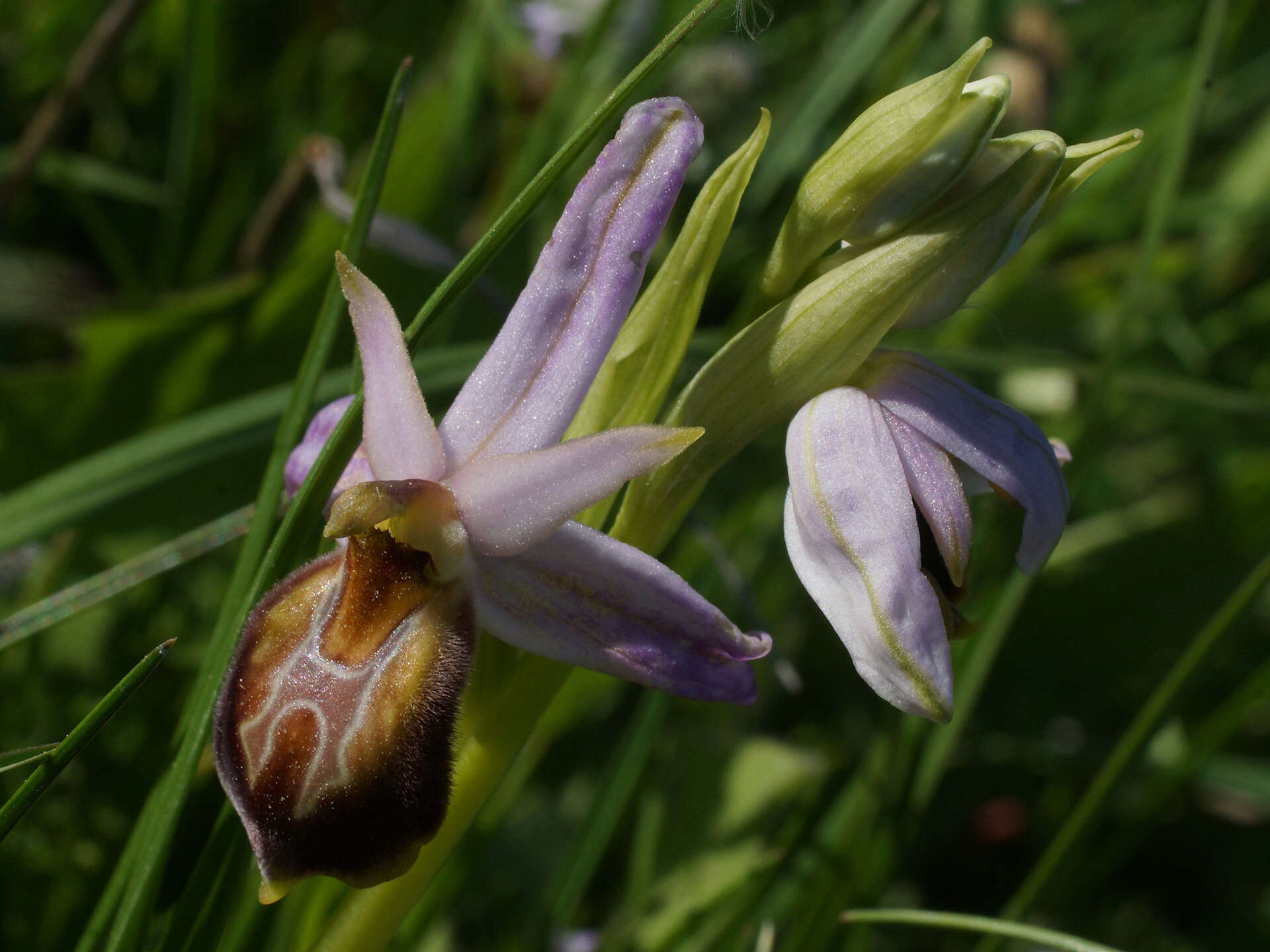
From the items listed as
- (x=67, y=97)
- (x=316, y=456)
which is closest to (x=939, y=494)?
(x=316, y=456)

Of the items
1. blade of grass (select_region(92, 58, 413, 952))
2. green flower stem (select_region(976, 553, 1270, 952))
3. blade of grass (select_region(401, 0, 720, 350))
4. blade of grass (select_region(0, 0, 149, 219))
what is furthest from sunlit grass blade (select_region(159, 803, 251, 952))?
blade of grass (select_region(0, 0, 149, 219))

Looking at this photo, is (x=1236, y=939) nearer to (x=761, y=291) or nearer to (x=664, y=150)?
(x=761, y=291)

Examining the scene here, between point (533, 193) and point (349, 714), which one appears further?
point (533, 193)

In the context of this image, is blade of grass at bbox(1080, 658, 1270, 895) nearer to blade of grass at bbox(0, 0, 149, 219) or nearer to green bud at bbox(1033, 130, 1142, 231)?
green bud at bbox(1033, 130, 1142, 231)

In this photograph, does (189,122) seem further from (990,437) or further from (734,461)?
(990,437)

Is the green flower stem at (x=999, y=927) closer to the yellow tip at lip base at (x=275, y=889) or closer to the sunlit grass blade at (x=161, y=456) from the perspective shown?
the yellow tip at lip base at (x=275, y=889)

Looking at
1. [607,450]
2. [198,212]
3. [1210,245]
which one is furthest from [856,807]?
[1210,245]

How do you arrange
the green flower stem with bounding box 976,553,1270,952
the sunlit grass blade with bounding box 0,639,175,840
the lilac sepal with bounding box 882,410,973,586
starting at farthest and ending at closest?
the green flower stem with bounding box 976,553,1270,952 < the lilac sepal with bounding box 882,410,973,586 < the sunlit grass blade with bounding box 0,639,175,840
